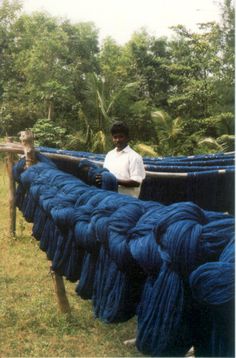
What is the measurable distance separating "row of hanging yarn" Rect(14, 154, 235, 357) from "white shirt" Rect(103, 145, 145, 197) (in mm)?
892

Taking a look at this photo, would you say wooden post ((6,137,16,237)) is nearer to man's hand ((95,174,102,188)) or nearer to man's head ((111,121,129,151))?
man's head ((111,121,129,151))

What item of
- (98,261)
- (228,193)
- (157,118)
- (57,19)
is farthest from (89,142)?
(98,261)

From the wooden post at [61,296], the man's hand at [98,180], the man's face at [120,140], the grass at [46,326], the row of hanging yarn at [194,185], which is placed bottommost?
the grass at [46,326]

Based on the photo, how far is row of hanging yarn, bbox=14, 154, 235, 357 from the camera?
2.85ft

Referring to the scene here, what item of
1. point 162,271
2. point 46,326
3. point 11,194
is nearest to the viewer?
point 162,271

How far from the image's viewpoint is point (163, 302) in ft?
3.33

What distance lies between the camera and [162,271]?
3.36 ft

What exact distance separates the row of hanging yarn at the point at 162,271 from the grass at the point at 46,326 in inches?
42.1

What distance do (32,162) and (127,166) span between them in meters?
0.48

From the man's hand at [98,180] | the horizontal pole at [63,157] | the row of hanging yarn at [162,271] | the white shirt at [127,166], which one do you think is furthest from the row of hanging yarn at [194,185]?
the row of hanging yarn at [162,271]

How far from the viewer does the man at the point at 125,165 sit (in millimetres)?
2486

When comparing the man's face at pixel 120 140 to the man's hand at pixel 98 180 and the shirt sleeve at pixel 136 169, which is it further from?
the man's hand at pixel 98 180

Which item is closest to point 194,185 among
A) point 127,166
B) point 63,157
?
point 127,166

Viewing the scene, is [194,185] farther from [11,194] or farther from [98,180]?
[11,194]
